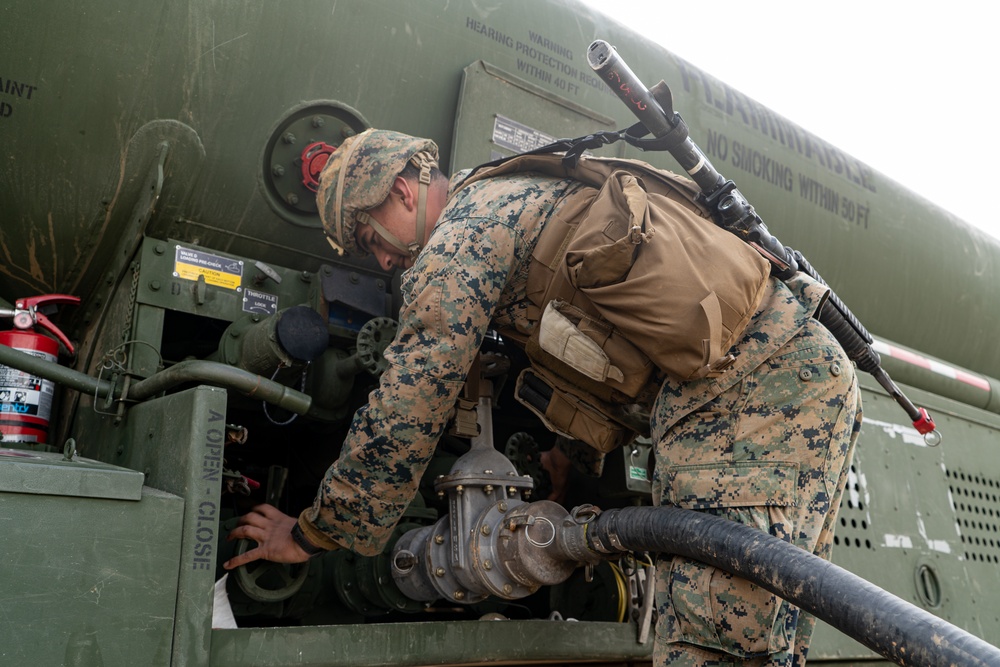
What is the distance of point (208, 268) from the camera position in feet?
7.97

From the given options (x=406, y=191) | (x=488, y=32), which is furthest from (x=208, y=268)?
(x=488, y=32)

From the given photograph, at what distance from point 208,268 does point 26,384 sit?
0.51 meters

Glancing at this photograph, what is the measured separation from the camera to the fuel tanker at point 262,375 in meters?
1.74

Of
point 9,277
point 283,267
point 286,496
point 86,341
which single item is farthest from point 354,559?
point 9,277

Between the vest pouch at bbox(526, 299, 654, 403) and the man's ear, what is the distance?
0.47m

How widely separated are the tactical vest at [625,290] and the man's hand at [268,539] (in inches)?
25.7

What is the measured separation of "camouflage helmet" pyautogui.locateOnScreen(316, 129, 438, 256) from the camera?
2.26m

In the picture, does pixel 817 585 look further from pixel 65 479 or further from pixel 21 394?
pixel 21 394

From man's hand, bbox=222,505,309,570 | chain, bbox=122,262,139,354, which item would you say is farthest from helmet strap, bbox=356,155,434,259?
man's hand, bbox=222,505,309,570

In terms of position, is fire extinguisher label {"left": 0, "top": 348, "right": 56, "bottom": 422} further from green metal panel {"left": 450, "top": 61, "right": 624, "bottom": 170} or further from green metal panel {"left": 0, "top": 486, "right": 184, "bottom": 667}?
green metal panel {"left": 450, "top": 61, "right": 624, "bottom": 170}

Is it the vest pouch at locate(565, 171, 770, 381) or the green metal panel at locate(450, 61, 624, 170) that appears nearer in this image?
the vest pouch at locate(565, 171, 770, 381)

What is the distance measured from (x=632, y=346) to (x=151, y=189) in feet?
4.19

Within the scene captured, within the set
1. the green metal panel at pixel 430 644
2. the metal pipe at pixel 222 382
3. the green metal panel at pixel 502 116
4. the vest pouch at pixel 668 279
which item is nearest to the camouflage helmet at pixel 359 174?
the green metal panel at pixel 502 116

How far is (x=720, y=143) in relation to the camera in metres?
3.38
